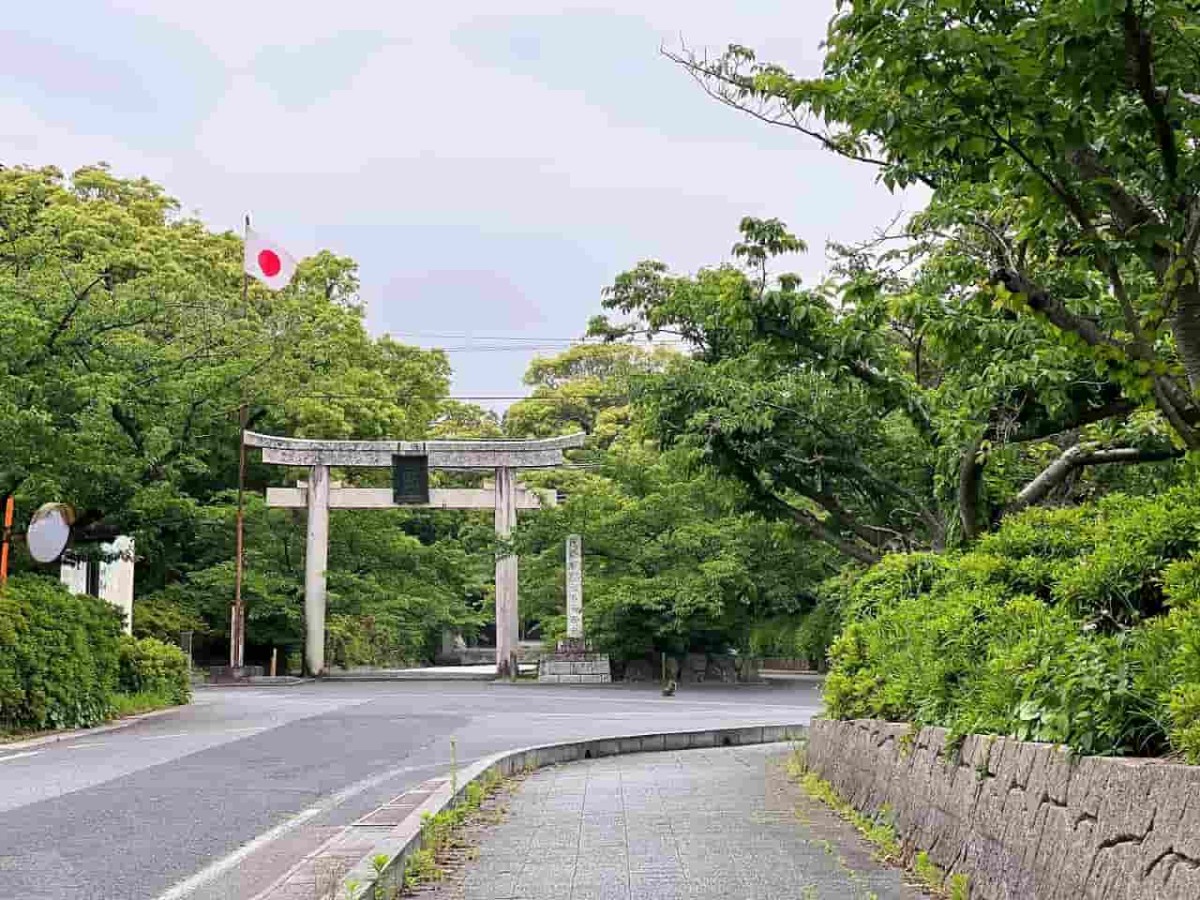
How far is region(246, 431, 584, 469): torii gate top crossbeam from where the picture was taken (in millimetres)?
34125

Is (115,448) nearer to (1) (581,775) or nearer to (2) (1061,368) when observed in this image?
(1) (581,775)

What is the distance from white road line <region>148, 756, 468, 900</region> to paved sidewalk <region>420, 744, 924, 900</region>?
1187 millimetres

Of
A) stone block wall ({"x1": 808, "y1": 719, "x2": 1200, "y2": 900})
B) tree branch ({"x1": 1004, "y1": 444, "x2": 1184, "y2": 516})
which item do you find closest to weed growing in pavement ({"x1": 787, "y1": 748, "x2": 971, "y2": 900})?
stone block wall ({"x1": 808, "y1": 719, "x2": 1200, "y2": 900})

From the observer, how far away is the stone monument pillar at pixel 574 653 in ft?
100.0

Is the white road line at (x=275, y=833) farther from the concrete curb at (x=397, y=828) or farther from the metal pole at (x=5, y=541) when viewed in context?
the metal pole at (x=5, y=541)

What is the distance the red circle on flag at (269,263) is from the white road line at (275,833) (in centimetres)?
2420

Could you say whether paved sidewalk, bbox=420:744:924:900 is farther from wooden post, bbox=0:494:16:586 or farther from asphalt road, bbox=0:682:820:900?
wooden post, bbox=0:494:16:586

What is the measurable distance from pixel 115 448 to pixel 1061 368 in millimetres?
13503

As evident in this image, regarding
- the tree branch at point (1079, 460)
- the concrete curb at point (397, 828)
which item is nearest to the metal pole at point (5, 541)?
the concrete curb at point (397, 828)

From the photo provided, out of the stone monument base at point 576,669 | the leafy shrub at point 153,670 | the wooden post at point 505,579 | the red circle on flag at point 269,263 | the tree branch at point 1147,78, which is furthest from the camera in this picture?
the red circle on flag at point 269,263

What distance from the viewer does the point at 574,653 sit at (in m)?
31.7

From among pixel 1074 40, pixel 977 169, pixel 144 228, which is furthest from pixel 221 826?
pixel 144 228

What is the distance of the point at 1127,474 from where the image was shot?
11.6 m

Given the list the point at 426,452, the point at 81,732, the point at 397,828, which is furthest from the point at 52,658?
the point at 426,452
